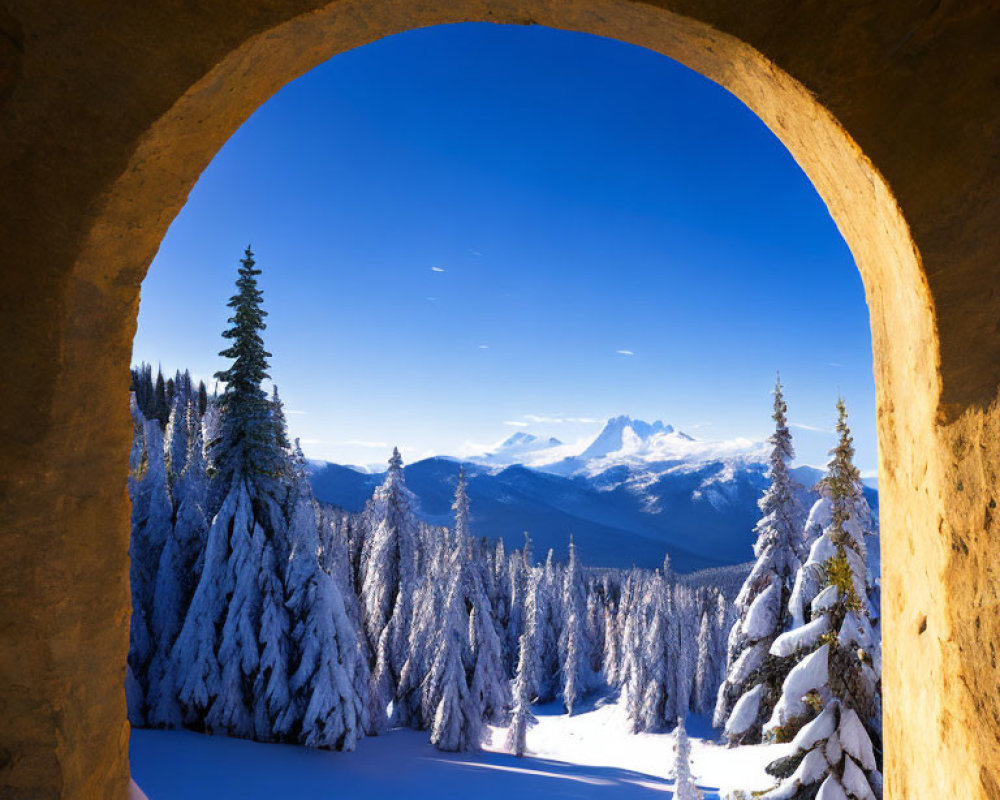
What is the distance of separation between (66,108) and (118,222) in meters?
0.40

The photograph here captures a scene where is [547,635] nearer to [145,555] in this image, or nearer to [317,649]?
[317,649]

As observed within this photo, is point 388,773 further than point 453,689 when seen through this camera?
No

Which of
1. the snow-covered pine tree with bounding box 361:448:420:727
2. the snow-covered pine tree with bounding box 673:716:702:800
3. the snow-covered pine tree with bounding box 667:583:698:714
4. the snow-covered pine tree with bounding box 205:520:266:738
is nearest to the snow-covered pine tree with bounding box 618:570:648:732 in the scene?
the snow-covered pine tree with bounding box 667:583:698:714

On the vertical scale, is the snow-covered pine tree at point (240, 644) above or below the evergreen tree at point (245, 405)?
below

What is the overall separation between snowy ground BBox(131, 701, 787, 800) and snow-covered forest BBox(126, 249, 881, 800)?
1.96ft

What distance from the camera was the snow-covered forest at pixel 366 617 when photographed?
9.85 m

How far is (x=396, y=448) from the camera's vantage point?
26516 millimetres

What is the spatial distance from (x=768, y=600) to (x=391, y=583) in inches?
735

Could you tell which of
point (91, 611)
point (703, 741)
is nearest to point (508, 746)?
point (703, 741)

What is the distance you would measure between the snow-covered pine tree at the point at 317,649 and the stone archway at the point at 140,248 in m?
17.1

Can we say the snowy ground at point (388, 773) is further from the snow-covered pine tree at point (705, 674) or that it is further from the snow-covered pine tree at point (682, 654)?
the snow-covered pine tree at point (705, 674)

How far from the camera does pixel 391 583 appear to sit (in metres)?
28.1

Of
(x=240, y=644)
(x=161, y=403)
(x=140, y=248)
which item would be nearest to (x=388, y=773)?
(x=240, y=644)

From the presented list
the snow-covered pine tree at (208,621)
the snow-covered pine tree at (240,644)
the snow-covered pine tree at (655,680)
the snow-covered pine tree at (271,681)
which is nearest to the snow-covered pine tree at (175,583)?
the snow-covered pine tree at (208,621)
